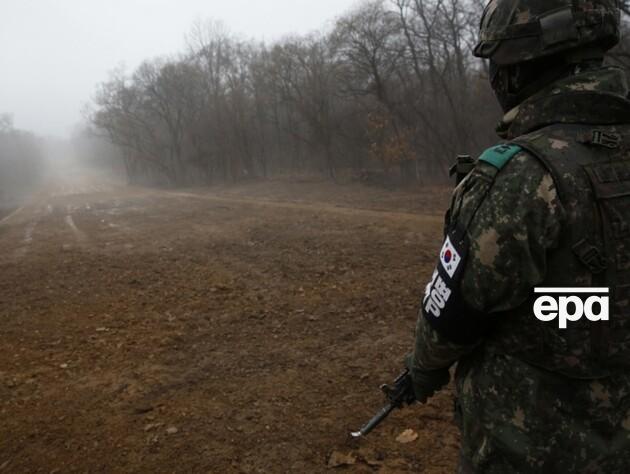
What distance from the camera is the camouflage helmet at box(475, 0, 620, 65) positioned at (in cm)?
141

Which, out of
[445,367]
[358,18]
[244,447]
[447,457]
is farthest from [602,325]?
[358,18]

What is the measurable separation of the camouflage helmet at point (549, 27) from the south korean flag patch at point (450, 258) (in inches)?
25.1

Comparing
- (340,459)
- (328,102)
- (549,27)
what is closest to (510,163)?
(549,27)

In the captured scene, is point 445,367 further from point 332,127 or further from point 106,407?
point 332,127

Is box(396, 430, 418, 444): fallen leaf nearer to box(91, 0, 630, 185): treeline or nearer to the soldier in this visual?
the soldier

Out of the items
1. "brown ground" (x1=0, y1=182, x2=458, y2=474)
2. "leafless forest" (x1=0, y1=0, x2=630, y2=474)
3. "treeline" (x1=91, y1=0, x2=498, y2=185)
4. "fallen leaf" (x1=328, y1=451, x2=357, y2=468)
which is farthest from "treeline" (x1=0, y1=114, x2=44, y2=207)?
"fallen leaf" (x1=328, y1=451, x2=357, y2=468)

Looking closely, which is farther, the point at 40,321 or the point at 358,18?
the point at 358,18

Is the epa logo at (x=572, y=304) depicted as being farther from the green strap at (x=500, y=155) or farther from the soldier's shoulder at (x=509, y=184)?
the green strap at (x=500, y=155)

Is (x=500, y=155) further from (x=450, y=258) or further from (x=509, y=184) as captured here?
(x=450, y=258)

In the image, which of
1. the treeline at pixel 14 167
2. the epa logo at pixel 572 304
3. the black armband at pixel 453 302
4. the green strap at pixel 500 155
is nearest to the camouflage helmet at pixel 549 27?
the green strap at pixel 500 155

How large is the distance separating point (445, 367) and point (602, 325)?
0.53 m

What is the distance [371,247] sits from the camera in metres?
8.95

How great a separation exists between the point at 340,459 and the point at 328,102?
29.2 metres

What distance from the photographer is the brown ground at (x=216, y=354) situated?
128 inches
